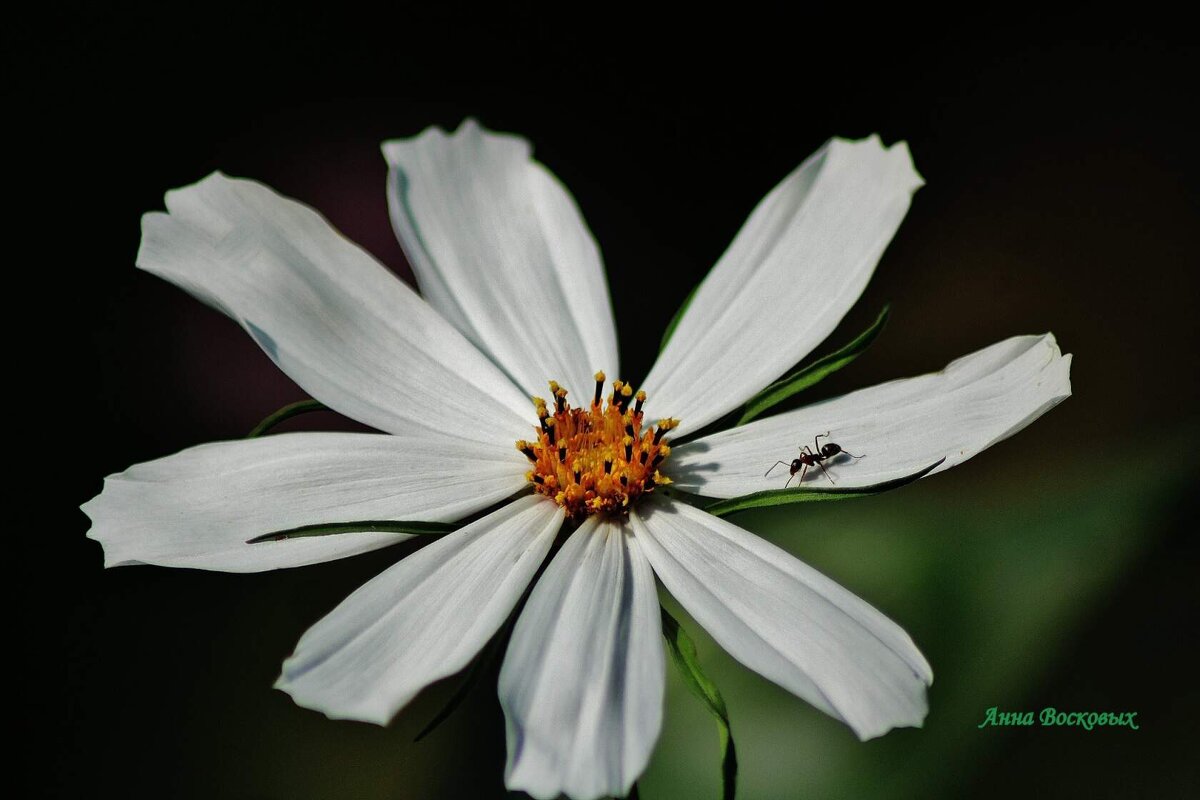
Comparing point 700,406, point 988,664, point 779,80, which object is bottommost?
point 988,664

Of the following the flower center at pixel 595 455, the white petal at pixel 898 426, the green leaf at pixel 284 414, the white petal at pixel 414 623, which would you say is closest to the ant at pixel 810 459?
the white petal at pixel 898 426

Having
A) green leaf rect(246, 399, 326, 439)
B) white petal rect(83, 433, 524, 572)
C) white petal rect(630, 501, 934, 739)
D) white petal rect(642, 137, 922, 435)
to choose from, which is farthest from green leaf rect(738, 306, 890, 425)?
green leaf rect(246, 399, 326, 439)

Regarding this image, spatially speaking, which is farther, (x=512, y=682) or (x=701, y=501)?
(x=701, y=501)

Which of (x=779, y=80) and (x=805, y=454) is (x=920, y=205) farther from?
(x=805, y=454)

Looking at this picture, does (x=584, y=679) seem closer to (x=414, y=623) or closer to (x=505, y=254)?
(x=414, y=623)

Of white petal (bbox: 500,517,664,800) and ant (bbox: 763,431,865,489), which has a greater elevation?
ant (bbox: 763,431,865,489)

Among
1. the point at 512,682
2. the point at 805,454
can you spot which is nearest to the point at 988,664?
the point at 805,454

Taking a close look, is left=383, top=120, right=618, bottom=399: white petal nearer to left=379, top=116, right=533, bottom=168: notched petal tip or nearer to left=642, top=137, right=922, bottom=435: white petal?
left=379, top=116, right=533, bottom=168: notched petal tip
